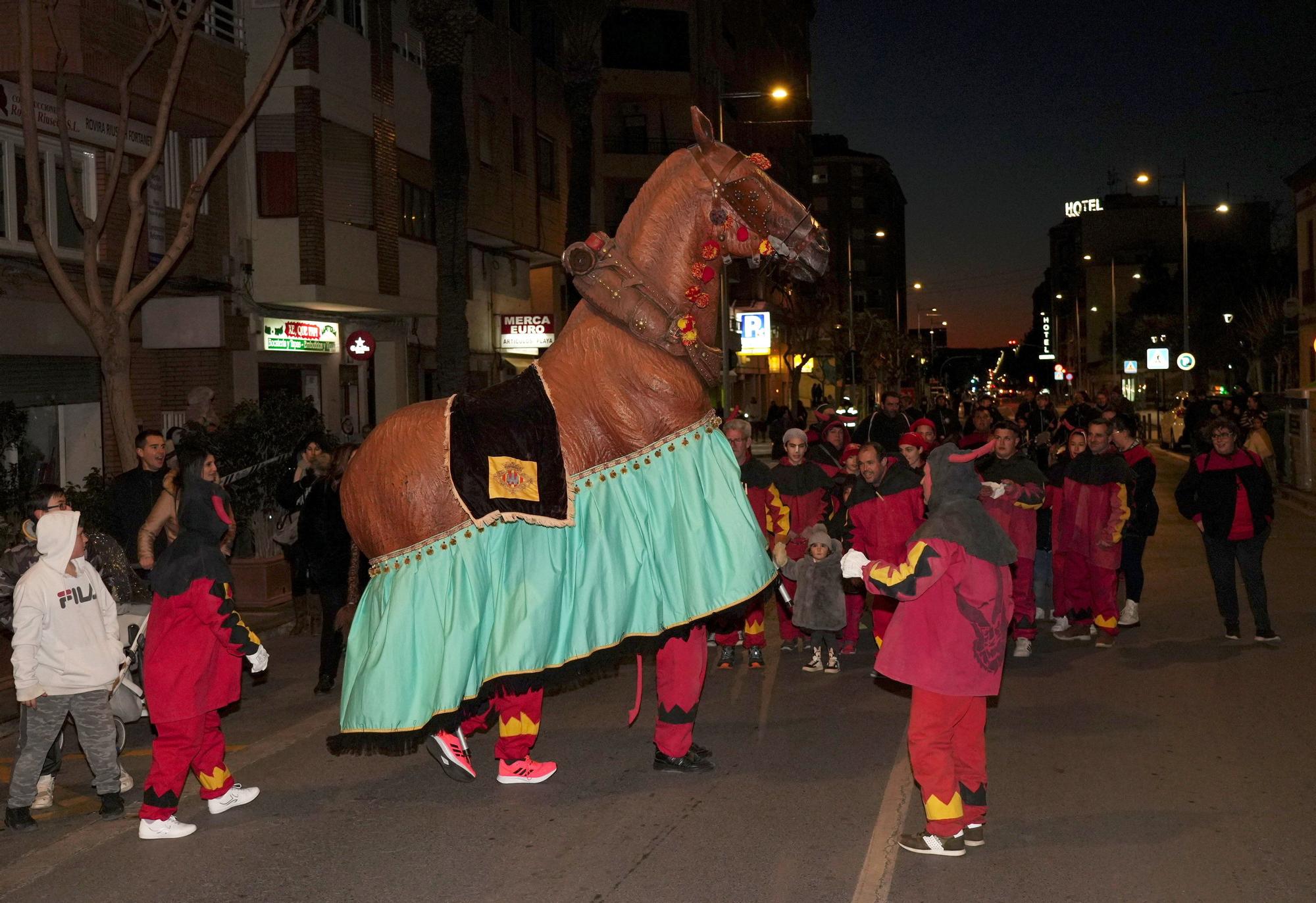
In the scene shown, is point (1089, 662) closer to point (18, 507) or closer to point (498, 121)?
point (18, 507)

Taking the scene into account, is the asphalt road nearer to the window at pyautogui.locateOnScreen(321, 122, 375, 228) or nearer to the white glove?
the white glove

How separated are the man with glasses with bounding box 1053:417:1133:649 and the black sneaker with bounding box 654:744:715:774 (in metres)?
4.58

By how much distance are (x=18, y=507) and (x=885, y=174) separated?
404 ft

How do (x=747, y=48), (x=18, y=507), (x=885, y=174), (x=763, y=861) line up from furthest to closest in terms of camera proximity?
(x=885, y=174), (x=747, y=48), (x=18, y=507), (x=763, y=861)

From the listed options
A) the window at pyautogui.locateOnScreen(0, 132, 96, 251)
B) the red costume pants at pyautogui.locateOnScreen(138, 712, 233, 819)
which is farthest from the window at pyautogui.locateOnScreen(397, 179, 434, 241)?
the red costume pants at pyautogui.locateOnScreen(138, 712, 233, 819)

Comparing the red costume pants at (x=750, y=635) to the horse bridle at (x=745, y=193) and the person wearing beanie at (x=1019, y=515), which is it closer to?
the person wearing beanie at (x=1019, y=515)

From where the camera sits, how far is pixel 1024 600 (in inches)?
378

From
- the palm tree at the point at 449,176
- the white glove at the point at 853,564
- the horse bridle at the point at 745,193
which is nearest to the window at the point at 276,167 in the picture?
the palm tree at the point at 449,176

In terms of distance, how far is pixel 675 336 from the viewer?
619 centimetres

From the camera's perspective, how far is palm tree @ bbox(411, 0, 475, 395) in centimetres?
1858

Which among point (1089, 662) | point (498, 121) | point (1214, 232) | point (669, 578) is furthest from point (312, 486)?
point (1214, 232)

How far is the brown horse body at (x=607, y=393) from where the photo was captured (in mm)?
6039

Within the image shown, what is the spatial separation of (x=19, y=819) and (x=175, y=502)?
211 centimetres

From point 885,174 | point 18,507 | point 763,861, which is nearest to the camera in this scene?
point 763,861
